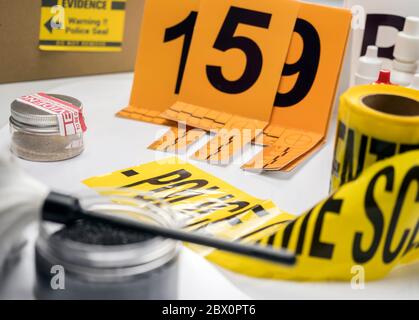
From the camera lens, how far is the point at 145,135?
2.62 feet

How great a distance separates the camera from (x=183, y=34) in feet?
2.82

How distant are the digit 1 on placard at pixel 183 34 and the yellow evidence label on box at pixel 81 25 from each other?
128 millimetres

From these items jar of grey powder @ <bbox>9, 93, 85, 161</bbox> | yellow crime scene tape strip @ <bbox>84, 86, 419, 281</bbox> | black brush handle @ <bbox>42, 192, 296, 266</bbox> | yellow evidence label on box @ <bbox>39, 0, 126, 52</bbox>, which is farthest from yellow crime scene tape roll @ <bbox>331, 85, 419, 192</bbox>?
yellow evidence label on box @ <bbox>39, 0, 126, 52</bbox>

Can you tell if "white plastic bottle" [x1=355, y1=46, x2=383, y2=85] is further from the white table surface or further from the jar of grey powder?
the jar of grey powder

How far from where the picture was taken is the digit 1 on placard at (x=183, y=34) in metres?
0.86

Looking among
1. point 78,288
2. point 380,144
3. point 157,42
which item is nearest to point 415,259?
point 380,144

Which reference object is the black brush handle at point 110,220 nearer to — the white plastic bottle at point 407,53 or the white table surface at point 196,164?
the white table surface at point 196,164

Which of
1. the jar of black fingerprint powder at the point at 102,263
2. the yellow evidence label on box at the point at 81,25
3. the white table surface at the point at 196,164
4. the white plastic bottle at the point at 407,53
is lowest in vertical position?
the white table surface at the point at 196,164

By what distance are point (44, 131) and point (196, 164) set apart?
174mm

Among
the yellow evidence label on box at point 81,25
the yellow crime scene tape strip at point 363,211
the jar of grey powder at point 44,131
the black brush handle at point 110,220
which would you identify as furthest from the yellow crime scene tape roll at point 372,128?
the yellow evidence label on box at point 81,25

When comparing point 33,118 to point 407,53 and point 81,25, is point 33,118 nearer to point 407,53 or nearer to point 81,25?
point 81,25

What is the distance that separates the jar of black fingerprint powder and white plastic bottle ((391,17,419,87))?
0.42 m
